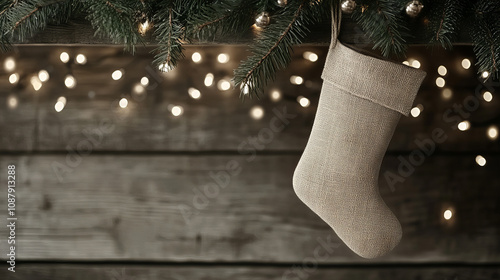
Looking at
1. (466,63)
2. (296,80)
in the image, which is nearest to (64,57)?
(296,80)

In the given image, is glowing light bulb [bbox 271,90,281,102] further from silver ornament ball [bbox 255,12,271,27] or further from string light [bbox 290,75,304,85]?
silver ornament ball [bbox 255,12,271,27]

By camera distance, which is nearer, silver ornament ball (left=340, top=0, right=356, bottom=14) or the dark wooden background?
silver ornament ball (left=340, top=0, right=356, bottom=14)

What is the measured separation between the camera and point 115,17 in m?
0.77

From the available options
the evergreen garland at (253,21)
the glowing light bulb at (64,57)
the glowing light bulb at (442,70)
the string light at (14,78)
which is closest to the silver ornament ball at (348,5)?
the evergreen garland at (253,21)

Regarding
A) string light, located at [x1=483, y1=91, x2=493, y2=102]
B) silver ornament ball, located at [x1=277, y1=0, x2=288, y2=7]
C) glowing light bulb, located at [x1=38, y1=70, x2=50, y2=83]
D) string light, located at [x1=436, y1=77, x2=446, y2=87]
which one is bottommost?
glowing light bulb, located at [x1=38, y1=70, x2=50, y2=83]

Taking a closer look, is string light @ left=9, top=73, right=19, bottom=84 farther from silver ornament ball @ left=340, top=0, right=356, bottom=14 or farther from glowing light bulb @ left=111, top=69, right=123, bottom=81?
silver ornament ball @ left=340, top=0, right=356, bottom=14

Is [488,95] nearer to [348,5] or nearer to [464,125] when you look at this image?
[464,125]

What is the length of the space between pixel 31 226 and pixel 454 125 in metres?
1.00

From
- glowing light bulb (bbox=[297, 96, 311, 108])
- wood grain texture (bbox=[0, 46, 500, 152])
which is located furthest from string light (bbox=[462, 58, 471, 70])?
glowing light bulb (bbox=[297, 96, 311, 108])

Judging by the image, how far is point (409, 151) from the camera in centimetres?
104

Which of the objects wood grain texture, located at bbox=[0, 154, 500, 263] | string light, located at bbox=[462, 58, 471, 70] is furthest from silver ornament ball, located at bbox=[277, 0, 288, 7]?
string light, located at bbox=[462, 58, 471, 70]

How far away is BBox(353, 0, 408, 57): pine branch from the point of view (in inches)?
29.8

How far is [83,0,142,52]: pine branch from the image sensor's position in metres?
0.77

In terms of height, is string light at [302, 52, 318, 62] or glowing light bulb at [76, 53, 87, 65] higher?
string light at [302, 52, 318, 62]
